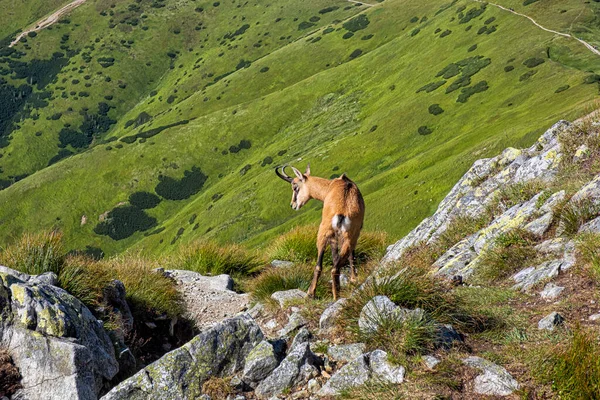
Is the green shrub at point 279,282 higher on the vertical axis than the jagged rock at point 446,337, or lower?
lower

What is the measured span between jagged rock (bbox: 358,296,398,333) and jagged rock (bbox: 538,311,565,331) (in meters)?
2.18

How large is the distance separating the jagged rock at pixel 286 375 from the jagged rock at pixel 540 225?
6695 millimetres

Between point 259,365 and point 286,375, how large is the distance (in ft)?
2.47

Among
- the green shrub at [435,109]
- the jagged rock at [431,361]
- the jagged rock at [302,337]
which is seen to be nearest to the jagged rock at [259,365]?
the jagged rock at [302,337]

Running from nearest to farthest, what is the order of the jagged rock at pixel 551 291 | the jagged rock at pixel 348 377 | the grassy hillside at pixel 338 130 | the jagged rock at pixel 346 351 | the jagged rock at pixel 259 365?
the jagged rock at pixel 348 377 → the jagged rock at pixel 346 351 → the jagged rock at pixel 259 365 → the jagged rock at pixel 551 291 → the grassy hillside at pixel 338 130

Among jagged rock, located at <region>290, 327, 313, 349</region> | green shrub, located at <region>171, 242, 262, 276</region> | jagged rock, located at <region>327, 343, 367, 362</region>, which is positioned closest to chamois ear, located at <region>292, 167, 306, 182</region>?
green shrub, located at <region>171, 242, 262, 276</region>

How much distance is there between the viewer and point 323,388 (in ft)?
24.7

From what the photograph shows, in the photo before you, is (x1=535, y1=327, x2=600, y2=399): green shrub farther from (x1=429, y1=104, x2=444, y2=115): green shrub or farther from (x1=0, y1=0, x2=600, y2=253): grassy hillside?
(x1=429, y1=104, x2=444, y2=115): green shrub

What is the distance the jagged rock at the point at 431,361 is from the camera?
7.20 m

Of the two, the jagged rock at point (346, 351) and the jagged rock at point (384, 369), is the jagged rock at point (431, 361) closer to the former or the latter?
the jagged rock at point (384, 369)

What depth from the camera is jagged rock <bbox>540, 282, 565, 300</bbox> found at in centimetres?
897

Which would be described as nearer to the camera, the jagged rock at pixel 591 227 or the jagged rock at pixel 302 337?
the jagged rock at pixel 302 337

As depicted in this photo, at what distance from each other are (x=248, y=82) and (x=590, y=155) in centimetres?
17888

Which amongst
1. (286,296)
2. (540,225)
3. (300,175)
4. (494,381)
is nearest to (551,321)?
(494,381)
